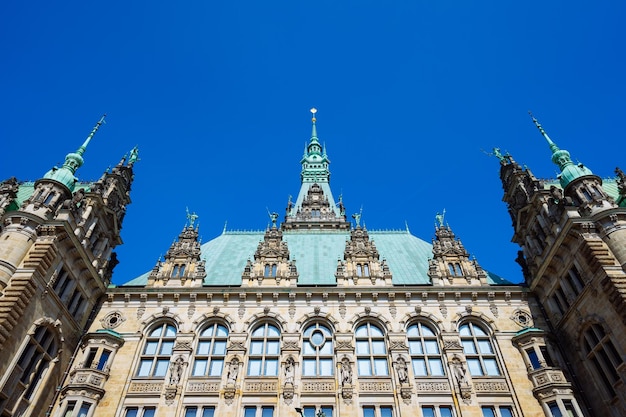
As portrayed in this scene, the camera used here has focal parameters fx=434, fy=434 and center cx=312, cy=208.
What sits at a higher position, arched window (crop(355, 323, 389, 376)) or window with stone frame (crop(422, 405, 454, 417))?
arched window (crop(355, 323, 389, 376))

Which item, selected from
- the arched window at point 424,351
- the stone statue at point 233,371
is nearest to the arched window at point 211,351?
the stone statue at point 233,371

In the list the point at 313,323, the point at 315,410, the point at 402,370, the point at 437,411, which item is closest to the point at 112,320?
the point at 313,323

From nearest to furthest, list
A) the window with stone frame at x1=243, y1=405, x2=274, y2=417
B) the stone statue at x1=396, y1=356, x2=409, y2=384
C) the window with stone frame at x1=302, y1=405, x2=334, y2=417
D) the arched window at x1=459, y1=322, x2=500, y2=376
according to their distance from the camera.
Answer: the window with stone frame at x1=243, y1=405, x2=274, y2=417 < the window with stone frame at x1=302, y1=405, x2=334, y2=417 < the stone statue at x1=396, y1=356, x2=409, y2=384 < the arched window at x1=459, y1=322, x2=500, y2=376

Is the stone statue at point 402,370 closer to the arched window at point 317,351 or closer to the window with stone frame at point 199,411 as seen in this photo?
the arched window at point 317,351

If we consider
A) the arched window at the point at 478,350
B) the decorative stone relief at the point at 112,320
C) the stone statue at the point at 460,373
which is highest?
the decorative stone relief at the point at 112,320

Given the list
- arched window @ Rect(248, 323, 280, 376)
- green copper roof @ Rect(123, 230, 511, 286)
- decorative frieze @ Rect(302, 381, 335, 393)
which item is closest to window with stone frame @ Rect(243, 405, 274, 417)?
arched window @ Rect(248, 323, 280, 376)

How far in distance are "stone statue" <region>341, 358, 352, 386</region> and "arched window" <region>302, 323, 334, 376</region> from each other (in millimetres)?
758

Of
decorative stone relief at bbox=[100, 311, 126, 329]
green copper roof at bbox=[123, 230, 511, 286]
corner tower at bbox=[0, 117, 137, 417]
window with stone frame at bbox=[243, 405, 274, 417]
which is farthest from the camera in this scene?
green copper roof at bbox=[123, 230, 511, 286]

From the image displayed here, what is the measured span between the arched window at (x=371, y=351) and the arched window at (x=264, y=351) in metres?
4.80

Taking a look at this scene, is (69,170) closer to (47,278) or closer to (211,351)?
(47,278)

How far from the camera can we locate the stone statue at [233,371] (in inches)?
930

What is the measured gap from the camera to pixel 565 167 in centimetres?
2714

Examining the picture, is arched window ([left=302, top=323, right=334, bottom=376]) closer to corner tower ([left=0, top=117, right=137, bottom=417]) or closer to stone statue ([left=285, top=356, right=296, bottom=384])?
stone statue ([left=285, top=356, right=296, bottom=384])

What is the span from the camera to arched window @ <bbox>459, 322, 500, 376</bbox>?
24359 mm
